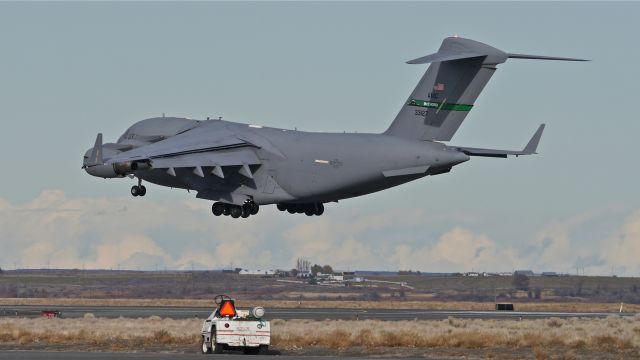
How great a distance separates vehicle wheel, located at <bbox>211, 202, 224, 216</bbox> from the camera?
56.4 metres

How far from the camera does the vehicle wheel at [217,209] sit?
185 ft

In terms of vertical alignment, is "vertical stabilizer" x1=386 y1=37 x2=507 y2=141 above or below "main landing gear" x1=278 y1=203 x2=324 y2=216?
above

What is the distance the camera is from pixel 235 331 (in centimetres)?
3953

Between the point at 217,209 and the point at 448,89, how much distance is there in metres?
12.4

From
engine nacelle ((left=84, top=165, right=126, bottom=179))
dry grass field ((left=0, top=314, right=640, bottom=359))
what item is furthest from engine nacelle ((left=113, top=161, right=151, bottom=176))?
dry grass field ((left=0, top=314, right=640, bottom=359))

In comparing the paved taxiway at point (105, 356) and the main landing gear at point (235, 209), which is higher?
the main landing gear at point (235, 209)

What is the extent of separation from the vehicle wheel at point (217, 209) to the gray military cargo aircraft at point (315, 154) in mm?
47

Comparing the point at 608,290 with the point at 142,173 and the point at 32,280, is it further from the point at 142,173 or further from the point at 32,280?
the point at 142,173

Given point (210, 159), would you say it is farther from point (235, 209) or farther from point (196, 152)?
point (235, 209)

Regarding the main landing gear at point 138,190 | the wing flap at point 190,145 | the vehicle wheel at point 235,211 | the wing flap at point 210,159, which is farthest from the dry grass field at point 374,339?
the wing flap at point 190,145

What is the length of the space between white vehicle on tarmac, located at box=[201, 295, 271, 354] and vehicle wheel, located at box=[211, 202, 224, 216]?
16.2 m

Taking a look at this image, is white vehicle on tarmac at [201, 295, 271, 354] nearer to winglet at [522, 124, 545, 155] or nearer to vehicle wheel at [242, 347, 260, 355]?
vehicle wheel at [242, 347, 260, 355]

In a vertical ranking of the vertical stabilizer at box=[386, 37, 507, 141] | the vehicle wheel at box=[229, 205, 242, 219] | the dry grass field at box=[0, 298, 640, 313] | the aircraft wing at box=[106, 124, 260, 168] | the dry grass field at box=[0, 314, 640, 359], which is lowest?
the dry grass field at box=[0, 314, 640, 359]

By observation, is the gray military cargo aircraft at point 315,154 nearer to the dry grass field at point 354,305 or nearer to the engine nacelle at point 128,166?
the engine nacelle at point 128,166
